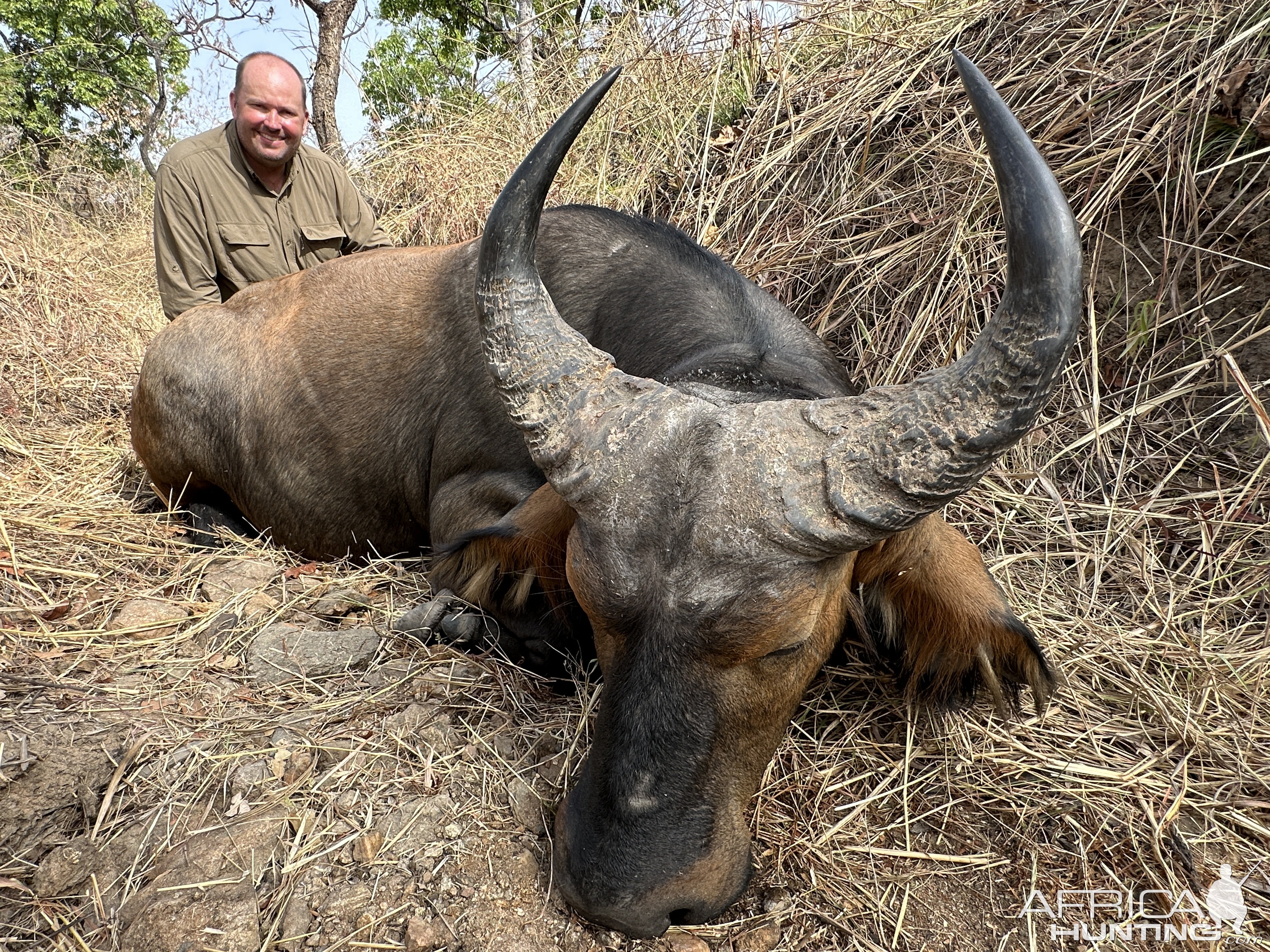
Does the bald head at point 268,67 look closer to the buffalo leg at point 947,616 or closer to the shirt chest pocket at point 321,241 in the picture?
the shirt chest pocket at point 321,241

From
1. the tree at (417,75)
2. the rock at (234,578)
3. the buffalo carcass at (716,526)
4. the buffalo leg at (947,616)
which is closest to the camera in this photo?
the buffalo carcass at (716,526)

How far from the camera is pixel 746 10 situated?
648 cm

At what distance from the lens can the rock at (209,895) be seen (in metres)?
2.11

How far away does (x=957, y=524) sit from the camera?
367 cm

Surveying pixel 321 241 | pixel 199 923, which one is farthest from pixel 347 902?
pixel 321 241

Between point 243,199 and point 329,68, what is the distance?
658 cm

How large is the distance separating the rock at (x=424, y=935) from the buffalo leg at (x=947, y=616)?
1.51 metres

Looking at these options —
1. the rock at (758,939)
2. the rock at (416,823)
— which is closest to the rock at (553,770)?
the rock at (416,823)

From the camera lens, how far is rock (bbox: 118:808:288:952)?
2.11m

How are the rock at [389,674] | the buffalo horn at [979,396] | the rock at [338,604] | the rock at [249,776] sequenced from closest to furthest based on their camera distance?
the buffalo horn at [979,396] → the rock at [249,776] → the rock at [389,674] → the rock at [338,604]

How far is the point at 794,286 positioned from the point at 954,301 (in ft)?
3.46

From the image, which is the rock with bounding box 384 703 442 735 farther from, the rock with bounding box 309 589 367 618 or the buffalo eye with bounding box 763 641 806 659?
the buffalo eye with bounding box 763 641 806 659

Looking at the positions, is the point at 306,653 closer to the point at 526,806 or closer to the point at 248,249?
the point at 526,806

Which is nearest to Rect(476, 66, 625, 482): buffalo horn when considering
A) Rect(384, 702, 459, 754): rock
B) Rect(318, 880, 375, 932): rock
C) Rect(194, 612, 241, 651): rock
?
Rect(384, 702, 459, 754): rock
